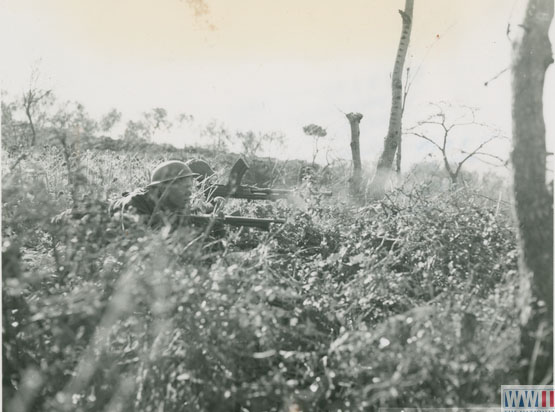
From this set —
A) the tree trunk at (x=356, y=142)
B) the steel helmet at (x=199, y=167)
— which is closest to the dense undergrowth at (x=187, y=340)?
the steel helmet at (x=199, y=167)

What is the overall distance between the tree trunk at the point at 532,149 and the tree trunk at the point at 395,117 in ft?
16.7

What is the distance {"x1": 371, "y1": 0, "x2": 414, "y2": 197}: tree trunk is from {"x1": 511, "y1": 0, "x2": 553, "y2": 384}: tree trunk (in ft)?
16.7

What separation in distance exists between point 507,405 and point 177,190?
3311 mm

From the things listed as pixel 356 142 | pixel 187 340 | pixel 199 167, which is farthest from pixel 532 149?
pixel 356 142

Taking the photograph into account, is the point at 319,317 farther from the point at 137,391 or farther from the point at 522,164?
the point at 522,164

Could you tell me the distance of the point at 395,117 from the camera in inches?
325

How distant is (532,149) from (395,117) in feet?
19.7

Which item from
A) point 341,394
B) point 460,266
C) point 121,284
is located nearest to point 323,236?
point 460,266

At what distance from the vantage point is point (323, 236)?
16.3 ft

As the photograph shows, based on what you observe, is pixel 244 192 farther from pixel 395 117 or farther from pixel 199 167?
pixel 395 117

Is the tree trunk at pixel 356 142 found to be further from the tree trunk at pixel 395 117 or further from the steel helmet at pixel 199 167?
the steel helmet at pixel 199 167

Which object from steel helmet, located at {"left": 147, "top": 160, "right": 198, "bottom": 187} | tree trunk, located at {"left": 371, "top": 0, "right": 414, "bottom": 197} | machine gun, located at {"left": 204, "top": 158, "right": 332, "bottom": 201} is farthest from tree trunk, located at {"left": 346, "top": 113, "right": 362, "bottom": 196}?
steel helmet, located at {"left": 147, "top": 160, "right": 198, "bottom": 187}

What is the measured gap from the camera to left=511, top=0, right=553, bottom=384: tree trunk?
2.44 meters

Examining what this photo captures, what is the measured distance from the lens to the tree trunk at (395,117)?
795 cm
